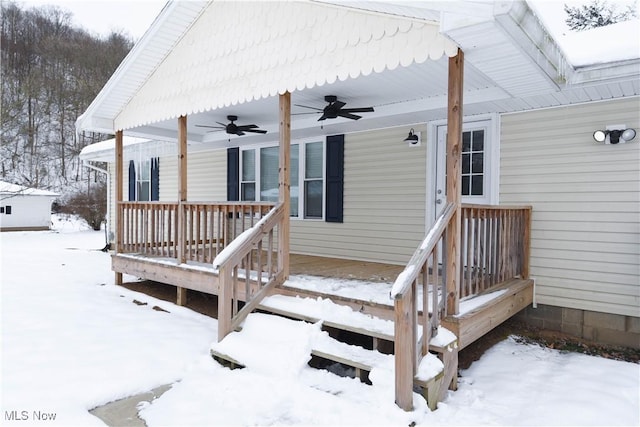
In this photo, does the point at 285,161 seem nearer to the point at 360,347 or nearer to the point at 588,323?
the point at 360,347

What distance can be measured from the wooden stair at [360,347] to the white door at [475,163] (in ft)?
8.07

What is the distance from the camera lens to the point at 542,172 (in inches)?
188

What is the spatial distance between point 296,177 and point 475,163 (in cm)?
302

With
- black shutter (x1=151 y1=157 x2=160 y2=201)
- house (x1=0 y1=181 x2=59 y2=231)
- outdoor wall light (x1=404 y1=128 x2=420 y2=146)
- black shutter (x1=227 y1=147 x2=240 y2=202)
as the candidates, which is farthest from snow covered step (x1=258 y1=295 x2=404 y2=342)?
house (x1=0 y1=181 x2=59 y2=231)

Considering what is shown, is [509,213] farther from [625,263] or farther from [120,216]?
[120,216]

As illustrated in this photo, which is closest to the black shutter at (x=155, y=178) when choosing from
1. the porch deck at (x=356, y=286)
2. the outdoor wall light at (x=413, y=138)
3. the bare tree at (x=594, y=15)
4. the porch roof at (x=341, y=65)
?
the porch roof at (x=341, y=65)

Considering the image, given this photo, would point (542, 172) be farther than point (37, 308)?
No

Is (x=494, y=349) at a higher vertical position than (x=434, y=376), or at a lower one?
lower

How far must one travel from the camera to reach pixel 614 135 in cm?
425

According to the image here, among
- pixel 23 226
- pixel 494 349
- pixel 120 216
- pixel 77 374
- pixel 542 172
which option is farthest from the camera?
pixel 23 226

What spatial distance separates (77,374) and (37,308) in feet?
8.02

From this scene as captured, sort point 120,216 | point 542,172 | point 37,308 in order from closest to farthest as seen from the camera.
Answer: point 542,172, point 37,308, point 120,216

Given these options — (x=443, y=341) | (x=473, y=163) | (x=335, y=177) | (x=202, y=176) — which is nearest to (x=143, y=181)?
(x=202, y=176)

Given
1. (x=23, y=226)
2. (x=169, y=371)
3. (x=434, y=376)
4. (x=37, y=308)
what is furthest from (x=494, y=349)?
(x=23, y=226)
